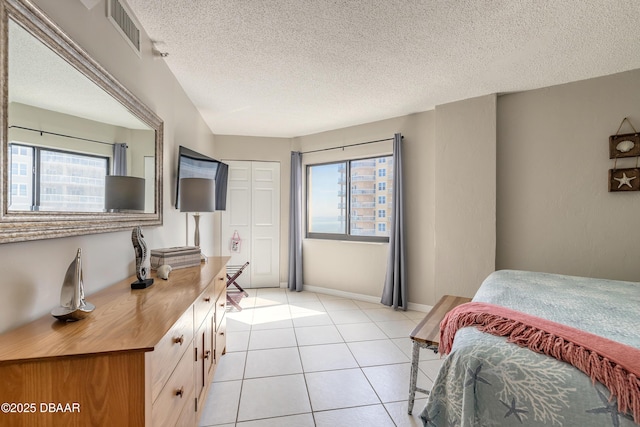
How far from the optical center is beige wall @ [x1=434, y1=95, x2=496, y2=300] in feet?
9.76

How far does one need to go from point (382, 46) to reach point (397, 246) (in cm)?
236

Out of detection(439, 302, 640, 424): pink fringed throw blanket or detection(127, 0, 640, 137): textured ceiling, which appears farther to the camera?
detection(127, 0, 640, 137): textured ceiling

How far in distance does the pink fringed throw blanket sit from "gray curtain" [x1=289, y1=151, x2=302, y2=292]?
3.22 m

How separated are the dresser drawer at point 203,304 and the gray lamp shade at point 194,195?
0.83 meters

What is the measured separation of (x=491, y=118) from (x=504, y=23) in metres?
1.29

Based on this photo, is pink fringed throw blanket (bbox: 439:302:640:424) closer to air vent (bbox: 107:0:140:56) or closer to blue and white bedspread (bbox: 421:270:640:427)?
blue and white bedspread (bbox: 421:270:640:427)

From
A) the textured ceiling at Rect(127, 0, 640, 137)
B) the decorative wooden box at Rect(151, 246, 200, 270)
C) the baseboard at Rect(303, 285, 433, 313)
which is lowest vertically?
the baseboard at Rect(303, 285, 433, 313)

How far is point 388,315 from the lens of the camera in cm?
342

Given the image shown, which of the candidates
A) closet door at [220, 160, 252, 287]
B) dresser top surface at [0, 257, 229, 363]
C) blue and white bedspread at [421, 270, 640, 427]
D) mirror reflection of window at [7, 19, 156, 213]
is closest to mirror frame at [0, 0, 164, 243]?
mirror reflection of window at [7, 19, 156, 213]

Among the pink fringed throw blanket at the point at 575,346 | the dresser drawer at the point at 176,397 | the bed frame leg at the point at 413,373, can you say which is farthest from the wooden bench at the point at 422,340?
the dresser drawer at the point at 176,397

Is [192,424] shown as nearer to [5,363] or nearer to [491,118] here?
[5,363]

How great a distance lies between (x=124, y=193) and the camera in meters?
1.64

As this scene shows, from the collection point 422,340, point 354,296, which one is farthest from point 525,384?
point 354,296

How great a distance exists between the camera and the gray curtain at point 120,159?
1520 mm
